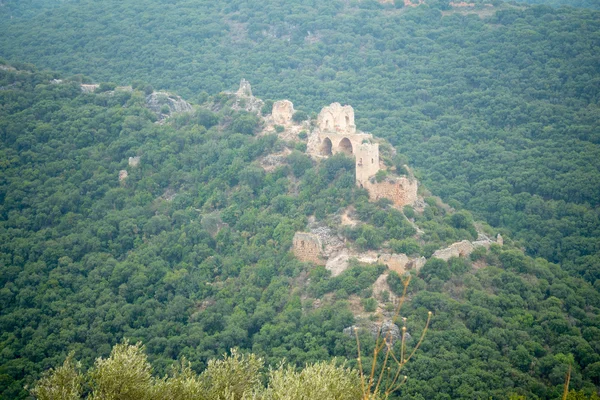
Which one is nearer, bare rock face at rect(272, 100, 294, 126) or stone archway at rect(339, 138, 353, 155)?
stone archway at rect(339, 138, 353, 155)

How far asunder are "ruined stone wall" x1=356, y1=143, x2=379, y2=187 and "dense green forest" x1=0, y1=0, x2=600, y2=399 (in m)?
0.85

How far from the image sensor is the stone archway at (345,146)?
51062 mm

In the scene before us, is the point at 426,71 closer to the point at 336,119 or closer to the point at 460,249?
the point at 336,119

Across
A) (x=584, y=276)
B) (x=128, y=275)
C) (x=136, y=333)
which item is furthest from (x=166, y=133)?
(x=584, y=276)

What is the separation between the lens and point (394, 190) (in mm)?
47156

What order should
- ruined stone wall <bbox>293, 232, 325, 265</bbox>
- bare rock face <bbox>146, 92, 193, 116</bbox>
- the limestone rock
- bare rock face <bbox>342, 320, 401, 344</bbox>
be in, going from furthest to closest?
1. bare rock face <bbox>146, 92, 193, 116</bbox>
2. ruined stone wall <bbox>293, 232, 325, 265</bbox>
3. the limestone rock
4. bare rock face <bbox>342, 320, 401, 344</bbox>

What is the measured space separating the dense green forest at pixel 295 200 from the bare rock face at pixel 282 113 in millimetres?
2484

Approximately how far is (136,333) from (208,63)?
51.0 metres

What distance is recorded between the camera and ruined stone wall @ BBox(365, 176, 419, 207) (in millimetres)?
47094

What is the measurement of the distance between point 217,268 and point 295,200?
7.07m

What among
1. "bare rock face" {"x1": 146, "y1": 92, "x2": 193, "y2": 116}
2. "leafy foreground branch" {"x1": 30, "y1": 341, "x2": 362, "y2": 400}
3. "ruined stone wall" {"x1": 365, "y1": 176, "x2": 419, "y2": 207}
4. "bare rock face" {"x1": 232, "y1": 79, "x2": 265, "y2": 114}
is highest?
"leafy foreground branch" {"x1": 30, "y1": 341, "x2": 362, "y2": 400}

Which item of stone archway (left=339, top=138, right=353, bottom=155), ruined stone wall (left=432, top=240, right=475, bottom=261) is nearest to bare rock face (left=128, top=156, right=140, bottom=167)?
stone archway (left=339, top=138, right=353, bottom=155)

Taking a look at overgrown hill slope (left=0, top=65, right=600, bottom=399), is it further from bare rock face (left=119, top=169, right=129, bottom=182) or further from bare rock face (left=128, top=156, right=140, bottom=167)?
bare rock face (left=119, top=169, right=129, bottom=182)

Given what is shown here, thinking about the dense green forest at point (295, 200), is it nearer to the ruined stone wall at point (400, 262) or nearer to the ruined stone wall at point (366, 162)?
the ruined stone wall at point (400, 262)
